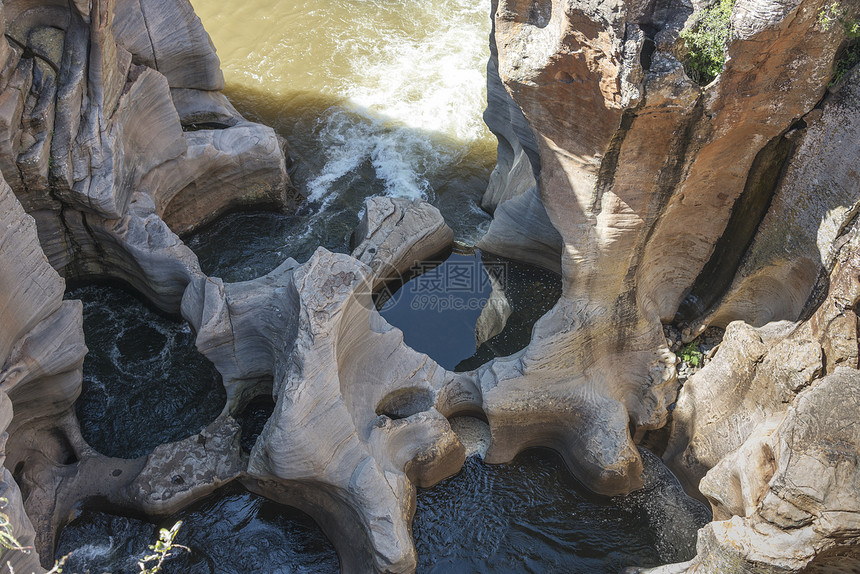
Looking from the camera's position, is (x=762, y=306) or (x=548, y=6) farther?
(x=762, y=306)

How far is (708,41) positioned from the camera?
624 cm

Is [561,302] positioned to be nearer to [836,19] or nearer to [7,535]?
[836,19]

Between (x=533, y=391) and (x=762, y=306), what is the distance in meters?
2.58

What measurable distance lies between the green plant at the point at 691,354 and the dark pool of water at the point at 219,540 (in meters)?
4.36

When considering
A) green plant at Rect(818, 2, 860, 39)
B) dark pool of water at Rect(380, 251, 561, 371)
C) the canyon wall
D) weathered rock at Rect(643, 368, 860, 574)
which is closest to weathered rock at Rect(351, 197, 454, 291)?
dark pool of water at Rect(380, 251, 561, 371)

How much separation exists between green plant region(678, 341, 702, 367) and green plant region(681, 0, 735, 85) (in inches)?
122

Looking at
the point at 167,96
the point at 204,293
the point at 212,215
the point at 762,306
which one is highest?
the point at 762,306

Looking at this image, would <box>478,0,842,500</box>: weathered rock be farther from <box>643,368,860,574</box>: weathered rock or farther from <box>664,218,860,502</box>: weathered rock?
<box>643,368,860,574</box>: weathered rock

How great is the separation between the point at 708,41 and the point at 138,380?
276 inches

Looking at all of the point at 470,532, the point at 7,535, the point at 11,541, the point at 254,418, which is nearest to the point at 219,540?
the point at 254,418

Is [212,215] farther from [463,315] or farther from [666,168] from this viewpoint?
[666,168]

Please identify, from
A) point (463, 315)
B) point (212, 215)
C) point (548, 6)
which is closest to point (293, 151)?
point (212, 215)

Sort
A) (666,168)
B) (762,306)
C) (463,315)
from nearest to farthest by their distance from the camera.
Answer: (666,168), (762,306), (463,315)

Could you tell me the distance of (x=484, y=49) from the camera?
45.5 feet
